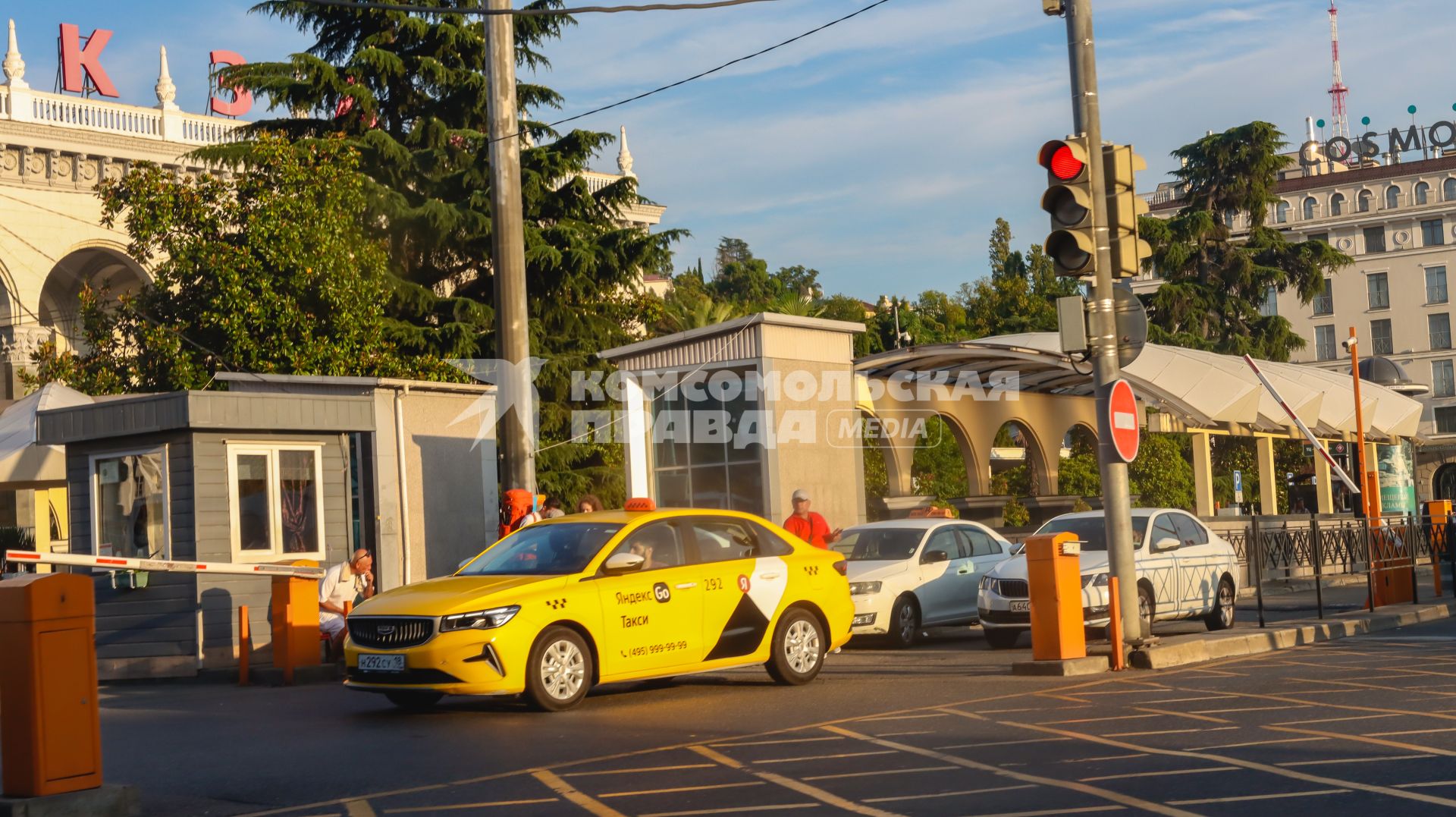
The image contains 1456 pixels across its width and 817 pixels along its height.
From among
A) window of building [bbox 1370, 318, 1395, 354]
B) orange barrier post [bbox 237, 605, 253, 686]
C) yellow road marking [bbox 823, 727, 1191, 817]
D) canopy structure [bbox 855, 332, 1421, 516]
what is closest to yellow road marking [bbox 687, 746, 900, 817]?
yellow road marking [bbox 823, 727, 1191, 817]

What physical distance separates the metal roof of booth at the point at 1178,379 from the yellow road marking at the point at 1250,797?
48.4 ft

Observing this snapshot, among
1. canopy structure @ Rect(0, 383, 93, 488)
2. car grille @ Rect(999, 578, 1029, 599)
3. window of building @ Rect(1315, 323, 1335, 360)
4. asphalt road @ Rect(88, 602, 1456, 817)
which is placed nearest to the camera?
asphalt road @ Rect(88, 602, 1456, 817)

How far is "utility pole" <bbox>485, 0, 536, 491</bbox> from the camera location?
635 inches

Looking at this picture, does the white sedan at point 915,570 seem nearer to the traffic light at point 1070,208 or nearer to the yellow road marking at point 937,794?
the traffic light at point 1070,208

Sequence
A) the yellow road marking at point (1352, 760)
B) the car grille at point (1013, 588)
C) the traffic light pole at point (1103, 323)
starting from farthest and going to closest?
the car grille at point (1013, 588)
the traffic light pole at point (1103, 323)
the yellow road marking at point (1352, 760)

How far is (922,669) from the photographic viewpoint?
45.0 feet

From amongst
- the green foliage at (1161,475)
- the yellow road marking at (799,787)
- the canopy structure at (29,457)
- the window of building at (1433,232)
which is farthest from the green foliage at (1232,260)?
the yellow road marking at (799,787)

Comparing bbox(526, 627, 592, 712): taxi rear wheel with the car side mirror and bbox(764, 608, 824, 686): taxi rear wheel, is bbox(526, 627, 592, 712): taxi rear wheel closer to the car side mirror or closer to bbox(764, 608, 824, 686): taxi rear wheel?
the car side mirror

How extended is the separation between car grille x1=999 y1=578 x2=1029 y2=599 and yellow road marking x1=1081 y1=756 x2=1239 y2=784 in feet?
26.3

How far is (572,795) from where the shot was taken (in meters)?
7.56

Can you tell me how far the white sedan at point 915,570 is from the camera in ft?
54.5

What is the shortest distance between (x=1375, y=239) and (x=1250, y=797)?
99.6 m

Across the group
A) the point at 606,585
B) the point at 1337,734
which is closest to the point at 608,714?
the point at 606,585

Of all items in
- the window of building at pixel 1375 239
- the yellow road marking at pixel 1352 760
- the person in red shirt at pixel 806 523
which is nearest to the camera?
the yellow road marking at pixel 1352 760
